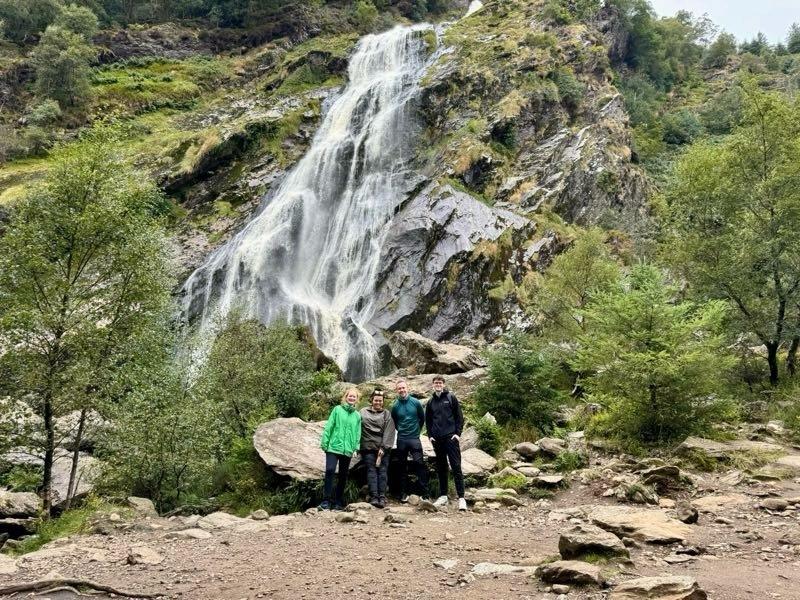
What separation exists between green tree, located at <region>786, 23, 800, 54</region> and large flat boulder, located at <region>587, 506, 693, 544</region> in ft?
323

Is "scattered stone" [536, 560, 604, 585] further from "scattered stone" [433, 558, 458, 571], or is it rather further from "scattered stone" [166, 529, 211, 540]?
"scattered stone" [166, 529, 211, 540]

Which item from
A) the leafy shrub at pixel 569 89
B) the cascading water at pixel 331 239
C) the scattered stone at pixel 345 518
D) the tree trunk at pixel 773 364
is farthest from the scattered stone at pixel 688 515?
the leafy shrub at pixel 569 89

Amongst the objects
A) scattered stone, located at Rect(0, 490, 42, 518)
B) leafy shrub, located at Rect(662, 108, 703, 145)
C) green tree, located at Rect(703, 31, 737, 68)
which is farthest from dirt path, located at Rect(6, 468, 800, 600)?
green tree, located at Rect(703, 31, 737, 68)

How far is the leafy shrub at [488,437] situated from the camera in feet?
40.6

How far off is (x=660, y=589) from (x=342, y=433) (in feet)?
19.2

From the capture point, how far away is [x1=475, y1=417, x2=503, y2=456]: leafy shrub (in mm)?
12375

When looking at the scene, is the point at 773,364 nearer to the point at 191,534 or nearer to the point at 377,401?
the point at 377,401

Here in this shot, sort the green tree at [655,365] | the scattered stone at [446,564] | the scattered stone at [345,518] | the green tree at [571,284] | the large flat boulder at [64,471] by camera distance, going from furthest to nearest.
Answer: the green tree at [571,284] → the large flat boulder at [64,471] → the green tree at [655,365] → the scattered stone at [345,518] → the scattered stone at [446,564]

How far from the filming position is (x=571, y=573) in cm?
475

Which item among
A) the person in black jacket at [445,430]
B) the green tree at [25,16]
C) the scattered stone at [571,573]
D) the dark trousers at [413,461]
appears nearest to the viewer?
the scattered stone at [571,573]

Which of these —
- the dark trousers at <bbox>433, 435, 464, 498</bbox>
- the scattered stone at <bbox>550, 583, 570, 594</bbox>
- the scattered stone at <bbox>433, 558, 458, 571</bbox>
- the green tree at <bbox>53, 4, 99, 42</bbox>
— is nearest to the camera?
the scattered stone at <bbox>550, 583, 570, 594</bbox>

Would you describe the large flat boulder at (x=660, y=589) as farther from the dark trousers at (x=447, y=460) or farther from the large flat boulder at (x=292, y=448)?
the large flat boulder at (x=292, y=448)

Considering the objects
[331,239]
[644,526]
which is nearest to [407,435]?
[644,526]

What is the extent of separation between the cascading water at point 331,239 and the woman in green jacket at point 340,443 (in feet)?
54.3
